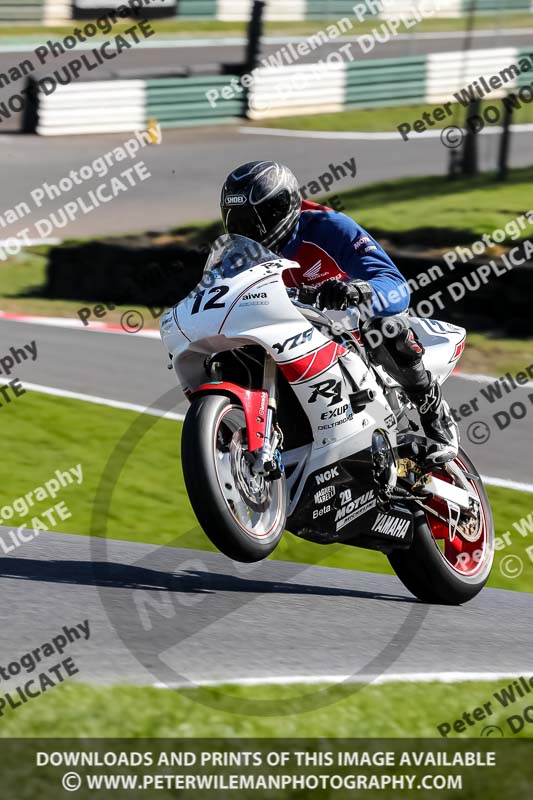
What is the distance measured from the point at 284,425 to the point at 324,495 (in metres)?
0.36

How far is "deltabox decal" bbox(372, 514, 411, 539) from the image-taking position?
18.3ft

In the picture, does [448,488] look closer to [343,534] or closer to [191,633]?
[343,534]

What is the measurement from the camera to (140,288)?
15469 millimetres

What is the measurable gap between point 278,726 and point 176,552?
2.66 m

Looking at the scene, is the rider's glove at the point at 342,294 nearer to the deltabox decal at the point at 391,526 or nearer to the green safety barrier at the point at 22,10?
the deltabox decal at the point at 391,526

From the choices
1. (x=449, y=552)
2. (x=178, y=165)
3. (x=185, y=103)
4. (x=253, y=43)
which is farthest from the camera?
(x=253, y=43)

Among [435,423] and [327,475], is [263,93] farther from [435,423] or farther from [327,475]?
[327,475]

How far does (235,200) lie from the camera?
17.1 ft

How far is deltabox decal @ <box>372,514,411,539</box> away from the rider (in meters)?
0.34

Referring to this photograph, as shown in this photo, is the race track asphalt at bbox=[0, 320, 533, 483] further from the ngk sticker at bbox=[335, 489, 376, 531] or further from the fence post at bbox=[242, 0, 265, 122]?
Answer: the fence post at bbox=[242, 0, 265, 122]

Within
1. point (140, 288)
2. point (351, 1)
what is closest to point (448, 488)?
point (140, 288)

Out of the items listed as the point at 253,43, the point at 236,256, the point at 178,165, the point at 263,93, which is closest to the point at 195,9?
the point at 253,43

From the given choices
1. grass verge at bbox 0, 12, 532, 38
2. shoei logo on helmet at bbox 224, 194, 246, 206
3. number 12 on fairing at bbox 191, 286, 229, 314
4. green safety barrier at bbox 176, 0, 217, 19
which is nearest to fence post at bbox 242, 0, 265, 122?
grass verge at bbox 0, 12, 532, 38

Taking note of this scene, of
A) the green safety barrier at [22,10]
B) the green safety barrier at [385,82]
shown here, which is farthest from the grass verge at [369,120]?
the green safety barrier at [22,10]
